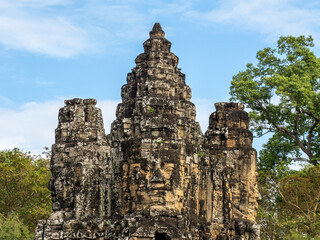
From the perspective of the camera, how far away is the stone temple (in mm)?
22203

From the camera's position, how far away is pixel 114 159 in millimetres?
23562

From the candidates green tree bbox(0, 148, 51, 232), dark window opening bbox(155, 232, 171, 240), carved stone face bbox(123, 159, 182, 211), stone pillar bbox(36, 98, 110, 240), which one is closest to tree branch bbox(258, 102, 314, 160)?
green tree bbox(0, 148, 51, 232)

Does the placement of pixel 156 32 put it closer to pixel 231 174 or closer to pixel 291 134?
pixel 231 174

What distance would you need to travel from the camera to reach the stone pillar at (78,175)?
23.5 meters

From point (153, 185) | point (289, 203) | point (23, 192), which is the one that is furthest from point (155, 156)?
point (23, 192)

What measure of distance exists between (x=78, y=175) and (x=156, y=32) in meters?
6.02

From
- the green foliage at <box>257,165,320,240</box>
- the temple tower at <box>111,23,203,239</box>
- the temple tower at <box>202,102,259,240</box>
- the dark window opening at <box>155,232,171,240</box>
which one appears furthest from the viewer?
the green foliage at <box>257,165,320,240</box>

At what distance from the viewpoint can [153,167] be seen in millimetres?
22297

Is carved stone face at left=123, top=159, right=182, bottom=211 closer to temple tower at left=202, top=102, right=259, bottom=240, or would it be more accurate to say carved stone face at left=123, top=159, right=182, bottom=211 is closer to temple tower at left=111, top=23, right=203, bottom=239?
temple tower at left=111, top=23, right=203, bottom=239

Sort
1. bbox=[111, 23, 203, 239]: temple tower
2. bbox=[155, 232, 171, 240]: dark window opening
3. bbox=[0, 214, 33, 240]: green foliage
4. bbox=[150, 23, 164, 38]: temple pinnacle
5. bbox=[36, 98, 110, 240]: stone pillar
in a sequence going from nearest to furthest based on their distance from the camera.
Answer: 1. bbox=[155, 232, 171, 240]: dark window opening
2. bbox=[111, 23, 203, 239]: temple tower
3. bbox=[36, 98, 110, 240]: stone pillar
4. bbox=[150, 23, 164, 38]: temple pinnacle
5. bbox=[0, 214, 33, 240]: green foliage

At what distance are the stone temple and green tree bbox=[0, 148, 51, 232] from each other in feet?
30.9

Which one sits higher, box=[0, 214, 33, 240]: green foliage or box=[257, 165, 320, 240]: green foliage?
box=[257, 165, 320, 240]: green foliage

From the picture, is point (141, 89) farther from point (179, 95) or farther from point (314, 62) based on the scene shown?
point (314, 62)

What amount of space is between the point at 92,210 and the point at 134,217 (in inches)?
85.8
